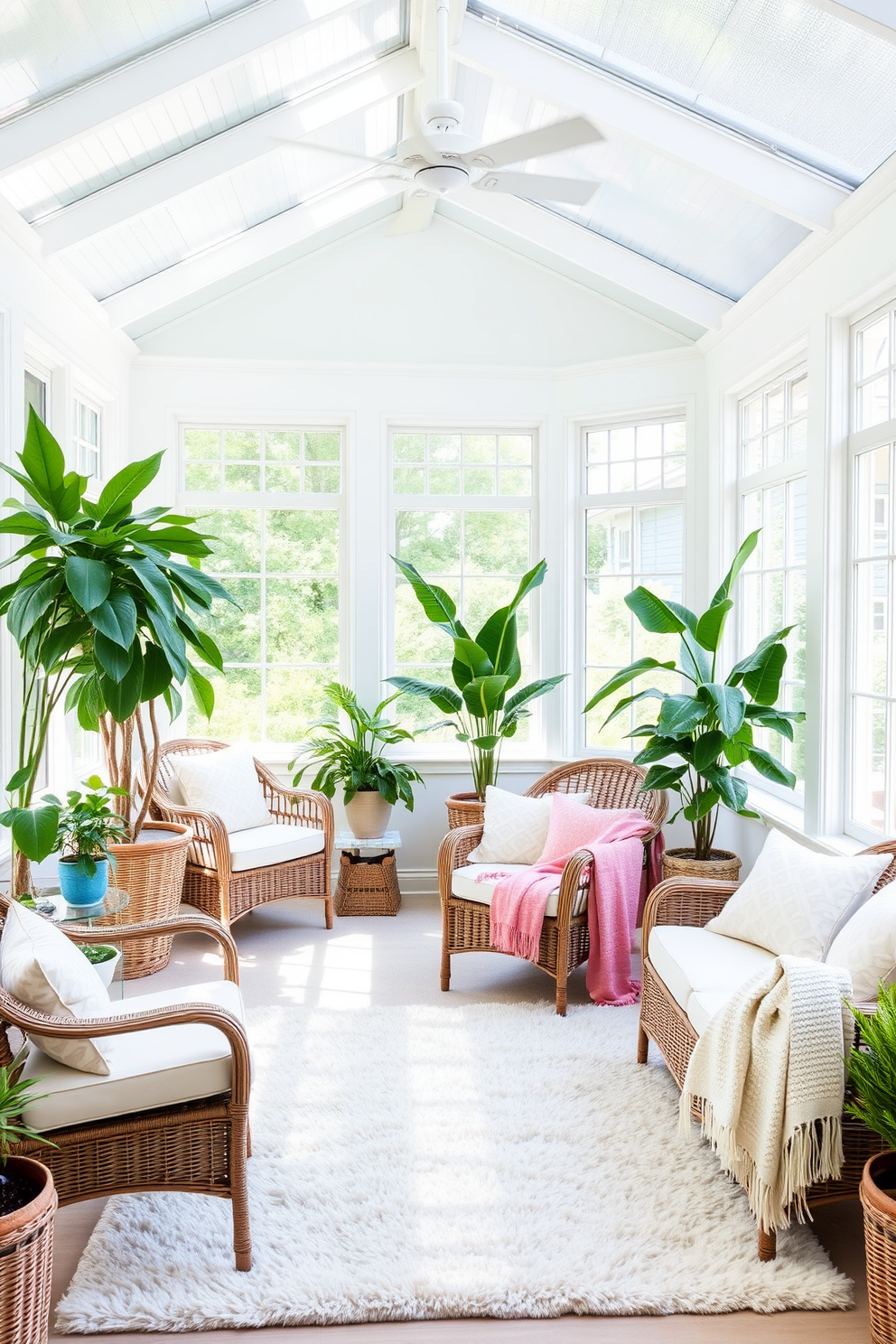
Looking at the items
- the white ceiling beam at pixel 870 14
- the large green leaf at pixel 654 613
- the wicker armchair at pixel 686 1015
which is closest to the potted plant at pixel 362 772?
the large green leaf at pixel 654 613

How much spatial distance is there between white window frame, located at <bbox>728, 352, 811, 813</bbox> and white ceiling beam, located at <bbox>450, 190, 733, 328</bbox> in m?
0.45

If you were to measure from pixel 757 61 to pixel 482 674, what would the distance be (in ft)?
8.88

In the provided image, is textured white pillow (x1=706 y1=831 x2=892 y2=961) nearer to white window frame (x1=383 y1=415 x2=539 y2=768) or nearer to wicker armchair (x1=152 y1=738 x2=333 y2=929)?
wicker armchair (x1=152 y1=738 x2=333 y2=929)

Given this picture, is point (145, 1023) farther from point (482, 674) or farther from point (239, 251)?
point (239, 251)

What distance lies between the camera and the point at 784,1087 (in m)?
2.22

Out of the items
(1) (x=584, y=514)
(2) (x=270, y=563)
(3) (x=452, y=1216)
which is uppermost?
(1) (x=584, y=514)

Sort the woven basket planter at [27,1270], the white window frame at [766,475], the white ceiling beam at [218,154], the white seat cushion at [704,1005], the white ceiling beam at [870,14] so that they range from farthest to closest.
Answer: the white window frame at [766,475] < the white ceiling beam at [218,154] < the white ceiling beam at [870,14] < the white seat cushion at [704,1005] < the woven basket planter at [27,1270]

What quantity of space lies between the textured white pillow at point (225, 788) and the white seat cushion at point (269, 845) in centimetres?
7

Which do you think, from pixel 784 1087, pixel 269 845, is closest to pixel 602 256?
pixel 269 845

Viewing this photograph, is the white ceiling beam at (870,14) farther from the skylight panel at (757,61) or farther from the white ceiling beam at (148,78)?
the white ceiling beam at (148,78)

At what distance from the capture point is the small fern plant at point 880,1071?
2059 millimetres

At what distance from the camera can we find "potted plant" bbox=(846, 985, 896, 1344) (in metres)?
1.95

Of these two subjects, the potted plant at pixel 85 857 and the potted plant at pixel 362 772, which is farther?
the potted plant at pixel 362 772

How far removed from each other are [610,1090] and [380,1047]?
0.80 m
